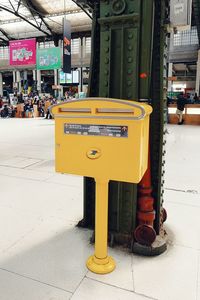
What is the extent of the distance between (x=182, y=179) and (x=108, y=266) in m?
2.23

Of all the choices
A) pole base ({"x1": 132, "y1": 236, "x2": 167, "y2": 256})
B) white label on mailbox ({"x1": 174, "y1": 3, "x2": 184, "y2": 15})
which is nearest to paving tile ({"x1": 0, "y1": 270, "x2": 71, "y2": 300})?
pole base ({"x1": 132, "y1": 236, "x2": 167, "y2": 256})

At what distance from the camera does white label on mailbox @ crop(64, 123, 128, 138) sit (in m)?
1.39

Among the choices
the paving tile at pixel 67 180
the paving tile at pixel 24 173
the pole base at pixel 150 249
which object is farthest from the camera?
the paving tile at pixel 24 173

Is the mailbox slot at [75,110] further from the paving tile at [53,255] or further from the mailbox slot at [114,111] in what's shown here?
the paving tile at [53,255]

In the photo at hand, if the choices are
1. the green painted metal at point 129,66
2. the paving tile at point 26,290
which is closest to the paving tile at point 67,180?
the green painted metal at point 129,66

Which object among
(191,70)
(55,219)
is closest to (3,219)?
(55,219)

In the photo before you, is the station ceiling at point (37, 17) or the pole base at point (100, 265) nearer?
the pole base at point (100, 265)

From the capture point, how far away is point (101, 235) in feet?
5.20

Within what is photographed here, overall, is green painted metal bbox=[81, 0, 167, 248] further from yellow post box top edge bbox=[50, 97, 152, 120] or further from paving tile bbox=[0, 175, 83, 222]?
paving tile bbox=[0, 175, 83, 222]

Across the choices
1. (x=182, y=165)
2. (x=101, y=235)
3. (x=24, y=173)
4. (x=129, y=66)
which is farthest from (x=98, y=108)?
(x=182, y=165)

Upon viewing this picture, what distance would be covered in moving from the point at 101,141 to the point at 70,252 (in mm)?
889

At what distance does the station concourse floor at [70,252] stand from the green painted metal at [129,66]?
0.28 metres

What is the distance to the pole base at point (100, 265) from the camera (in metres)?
1.62

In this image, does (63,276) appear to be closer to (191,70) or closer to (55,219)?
(55,219)
